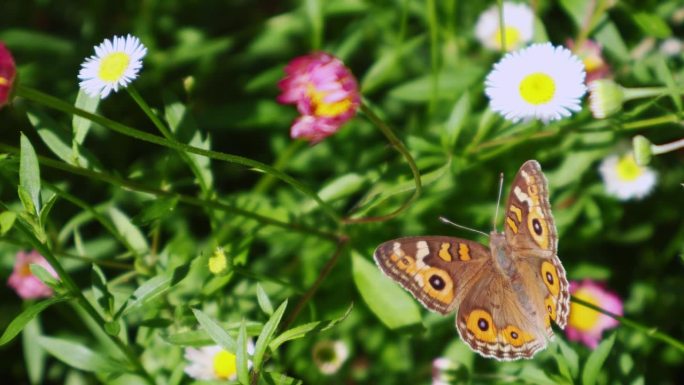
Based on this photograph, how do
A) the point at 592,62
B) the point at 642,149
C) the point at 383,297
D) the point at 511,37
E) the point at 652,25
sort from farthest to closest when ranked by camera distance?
the point at 511,37 < the point at 592,62 < the point at 652,25 < the point at 383,297 < the point at 642,149

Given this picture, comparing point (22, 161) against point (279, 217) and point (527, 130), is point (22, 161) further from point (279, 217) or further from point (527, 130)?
point (527, 130)

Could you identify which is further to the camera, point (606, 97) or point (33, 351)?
point (33, 351)

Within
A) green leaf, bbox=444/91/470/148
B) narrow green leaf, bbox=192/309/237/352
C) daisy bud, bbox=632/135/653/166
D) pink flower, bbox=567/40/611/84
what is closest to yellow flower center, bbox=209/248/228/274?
narrow green leaf, bbox=192/309/237/352

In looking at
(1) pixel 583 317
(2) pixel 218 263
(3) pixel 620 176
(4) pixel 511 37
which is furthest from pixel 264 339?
(4) pixel 511 37

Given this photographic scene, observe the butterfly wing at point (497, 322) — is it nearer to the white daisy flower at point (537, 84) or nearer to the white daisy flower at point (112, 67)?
the white daisy flower at point (537, 84)

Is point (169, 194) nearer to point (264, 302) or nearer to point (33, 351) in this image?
point (264, 302)

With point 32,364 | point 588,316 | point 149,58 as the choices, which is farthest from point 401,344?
point 149,58
